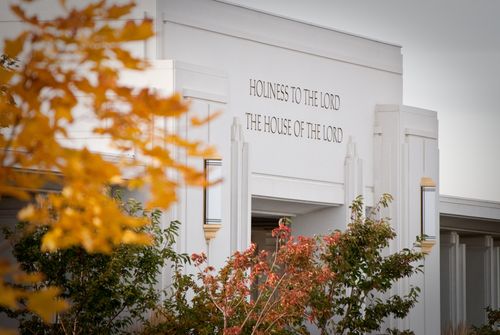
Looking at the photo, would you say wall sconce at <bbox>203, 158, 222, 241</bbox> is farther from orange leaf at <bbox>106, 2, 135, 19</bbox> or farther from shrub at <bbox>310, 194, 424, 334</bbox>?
orange leaf at <bbox>106, 2, 135, 19</bbox>

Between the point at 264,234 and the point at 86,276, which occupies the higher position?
the point at 264,234

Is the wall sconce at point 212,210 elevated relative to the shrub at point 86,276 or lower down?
elevated

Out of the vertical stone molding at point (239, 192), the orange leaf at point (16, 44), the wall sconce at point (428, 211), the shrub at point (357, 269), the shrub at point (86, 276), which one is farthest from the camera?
the wall sconce at point (428, 211)

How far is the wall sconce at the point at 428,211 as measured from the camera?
23206mm

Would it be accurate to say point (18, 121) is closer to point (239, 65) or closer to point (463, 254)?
point (239, 65)

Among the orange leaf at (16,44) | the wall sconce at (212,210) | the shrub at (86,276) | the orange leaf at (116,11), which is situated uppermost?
the wall sconce at (212,210)

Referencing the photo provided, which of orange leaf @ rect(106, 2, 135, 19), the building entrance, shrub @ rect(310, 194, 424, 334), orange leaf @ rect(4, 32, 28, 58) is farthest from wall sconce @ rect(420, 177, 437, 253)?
orange leaf @ rect(4, 32, 28, 58)

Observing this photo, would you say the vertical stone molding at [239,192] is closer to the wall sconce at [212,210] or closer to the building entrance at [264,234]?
the wall sconce at [212,210]

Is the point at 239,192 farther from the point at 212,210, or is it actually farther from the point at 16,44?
the point at 16,44

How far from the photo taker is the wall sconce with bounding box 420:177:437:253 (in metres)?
23.2

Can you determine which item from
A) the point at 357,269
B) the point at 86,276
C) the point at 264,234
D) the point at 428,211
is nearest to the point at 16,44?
the point at 86,276

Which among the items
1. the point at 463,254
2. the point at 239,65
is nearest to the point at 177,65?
the point at 239,65

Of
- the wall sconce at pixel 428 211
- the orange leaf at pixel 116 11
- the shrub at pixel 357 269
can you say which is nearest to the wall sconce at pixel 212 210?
the shrub at pixel 357 269

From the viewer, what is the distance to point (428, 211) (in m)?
23.6
